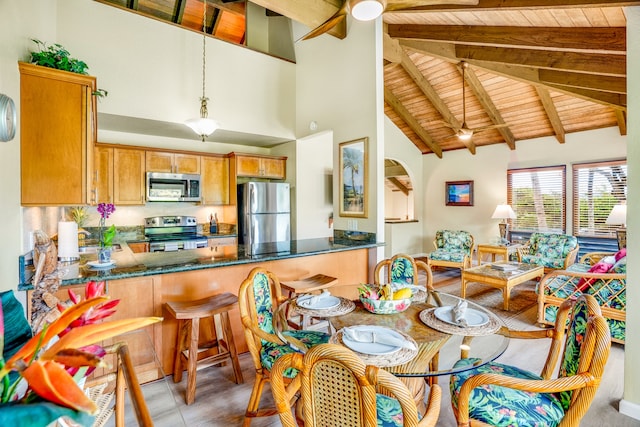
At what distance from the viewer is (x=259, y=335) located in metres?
1.79

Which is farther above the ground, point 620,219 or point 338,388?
point 620,219

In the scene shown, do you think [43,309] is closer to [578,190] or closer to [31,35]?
[31,35]

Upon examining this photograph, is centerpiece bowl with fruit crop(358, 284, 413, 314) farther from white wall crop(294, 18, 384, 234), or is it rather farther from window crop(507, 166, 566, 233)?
window crop(507, 166, 566, 233)

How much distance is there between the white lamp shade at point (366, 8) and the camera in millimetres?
2248

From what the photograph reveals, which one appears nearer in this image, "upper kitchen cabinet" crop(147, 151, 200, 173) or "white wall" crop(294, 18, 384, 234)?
"white wall" crop(294, 18, 384, 234)

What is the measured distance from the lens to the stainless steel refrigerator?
497 cm

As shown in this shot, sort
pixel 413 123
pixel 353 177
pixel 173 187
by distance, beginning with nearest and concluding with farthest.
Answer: pixel 353 177 → pixel 173 187 → pixel 413 123

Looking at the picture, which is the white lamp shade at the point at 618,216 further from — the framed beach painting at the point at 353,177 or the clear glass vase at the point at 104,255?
the clear glass vase at the point at 104,255

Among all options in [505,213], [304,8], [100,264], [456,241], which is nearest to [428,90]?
[505,213]

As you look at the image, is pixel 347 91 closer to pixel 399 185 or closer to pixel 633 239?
pixel 633 239

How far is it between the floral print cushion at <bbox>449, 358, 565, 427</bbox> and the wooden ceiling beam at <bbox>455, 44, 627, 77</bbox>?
394cm

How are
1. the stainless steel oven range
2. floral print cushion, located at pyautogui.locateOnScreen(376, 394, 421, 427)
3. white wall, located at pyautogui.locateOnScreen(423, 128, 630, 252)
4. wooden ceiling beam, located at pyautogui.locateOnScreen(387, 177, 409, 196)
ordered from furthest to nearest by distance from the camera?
wooden ceiling beam, located at pyautogui.locateOnScreen(387, 177, 409, 196)
white wall, located at pyautogui.locateOnScreen(423, 128, 630, 252)
the stainless steel oven range
floral print cushion, located at pyautogui.locateOnScreen(376, 394, 421, 427)

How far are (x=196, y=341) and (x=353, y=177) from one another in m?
2.50

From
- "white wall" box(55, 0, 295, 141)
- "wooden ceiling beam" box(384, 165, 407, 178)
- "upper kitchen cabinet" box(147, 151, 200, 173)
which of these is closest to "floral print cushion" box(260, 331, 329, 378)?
"white wall" box(55, 0, 295, 141)
